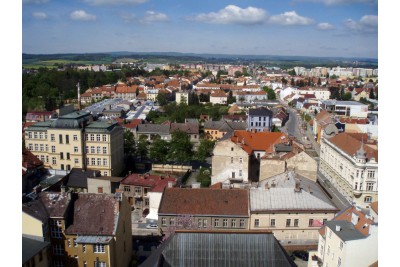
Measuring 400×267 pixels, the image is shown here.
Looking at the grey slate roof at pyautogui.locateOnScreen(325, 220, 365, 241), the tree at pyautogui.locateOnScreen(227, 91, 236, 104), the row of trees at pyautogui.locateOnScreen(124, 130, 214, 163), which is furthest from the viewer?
the tree at pyautogui.locateOnScreen(227, 91, 236, 104)

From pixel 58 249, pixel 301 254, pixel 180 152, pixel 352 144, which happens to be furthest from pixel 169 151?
pixel 58 249

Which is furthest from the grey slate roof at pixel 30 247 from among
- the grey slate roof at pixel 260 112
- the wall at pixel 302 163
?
the grey slate roof at pixel 260 112

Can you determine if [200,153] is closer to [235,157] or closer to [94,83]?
[235,157]

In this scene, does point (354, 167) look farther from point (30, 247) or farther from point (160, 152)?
point (30, 247)

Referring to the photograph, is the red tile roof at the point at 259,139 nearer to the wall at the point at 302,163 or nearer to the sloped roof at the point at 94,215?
the wall at the point at 302,163

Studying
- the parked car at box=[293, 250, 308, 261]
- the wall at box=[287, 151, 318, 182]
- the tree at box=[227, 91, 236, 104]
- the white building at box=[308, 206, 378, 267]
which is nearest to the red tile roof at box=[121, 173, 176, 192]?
the wall at box=[287, 151, 318, 182]

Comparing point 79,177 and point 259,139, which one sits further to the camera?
point 259,139

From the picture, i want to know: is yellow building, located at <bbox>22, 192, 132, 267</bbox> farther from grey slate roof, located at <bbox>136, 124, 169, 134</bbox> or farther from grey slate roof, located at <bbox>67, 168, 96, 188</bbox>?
grey slate roof, located at <bbox>136, 124, 169, 134</bbox>
